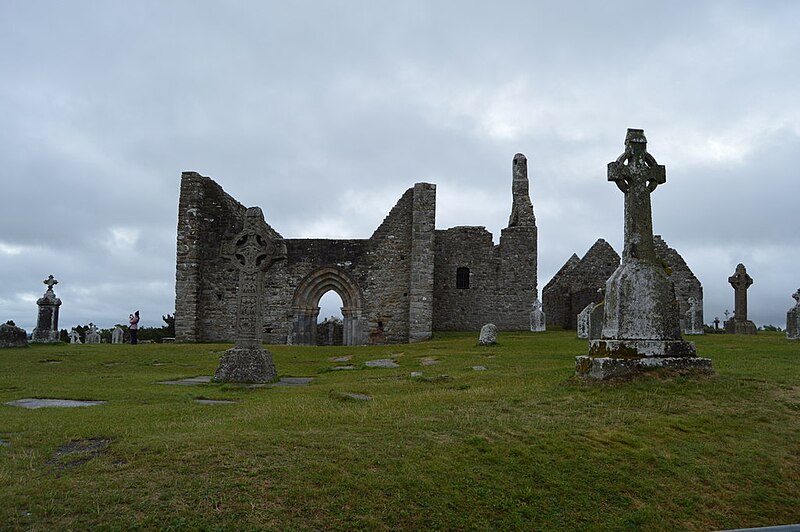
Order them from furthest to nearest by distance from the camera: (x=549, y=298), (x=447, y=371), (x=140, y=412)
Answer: (x=549, y=298) → (x=447, y=371) → (x=140, y=412)

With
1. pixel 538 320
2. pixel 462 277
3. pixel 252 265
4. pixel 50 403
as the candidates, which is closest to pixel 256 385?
pixel 252 265

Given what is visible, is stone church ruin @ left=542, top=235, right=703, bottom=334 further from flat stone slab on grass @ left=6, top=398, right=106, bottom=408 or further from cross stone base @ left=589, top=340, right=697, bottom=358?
flat stone slab on grass @ left=6, top=398, right=106, bottom=408

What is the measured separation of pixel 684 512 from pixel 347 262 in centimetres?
2359

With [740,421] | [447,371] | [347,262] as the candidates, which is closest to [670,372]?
[740,421]

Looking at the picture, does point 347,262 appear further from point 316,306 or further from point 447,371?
point 447,371

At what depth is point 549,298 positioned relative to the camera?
34344 millimetres

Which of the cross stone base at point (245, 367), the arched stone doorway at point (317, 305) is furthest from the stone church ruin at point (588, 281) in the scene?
the cross stone base at point (245, 367)

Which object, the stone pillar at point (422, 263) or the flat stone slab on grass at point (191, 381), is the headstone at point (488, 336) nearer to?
the stone pillar at point (422, 263)

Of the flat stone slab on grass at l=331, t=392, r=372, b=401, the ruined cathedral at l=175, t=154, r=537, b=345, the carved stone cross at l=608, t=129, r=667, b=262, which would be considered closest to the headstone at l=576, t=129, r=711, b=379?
the carved stone cross at l=608, t=129, r=667, b=262

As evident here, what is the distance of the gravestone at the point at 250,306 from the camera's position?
40.8ft

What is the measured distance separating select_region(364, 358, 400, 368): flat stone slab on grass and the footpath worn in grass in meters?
5.65

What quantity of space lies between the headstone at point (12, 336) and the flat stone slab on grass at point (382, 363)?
12.9 m

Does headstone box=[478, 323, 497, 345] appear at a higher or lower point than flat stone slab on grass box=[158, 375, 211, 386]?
higher

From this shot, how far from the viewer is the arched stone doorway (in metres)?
28.4
